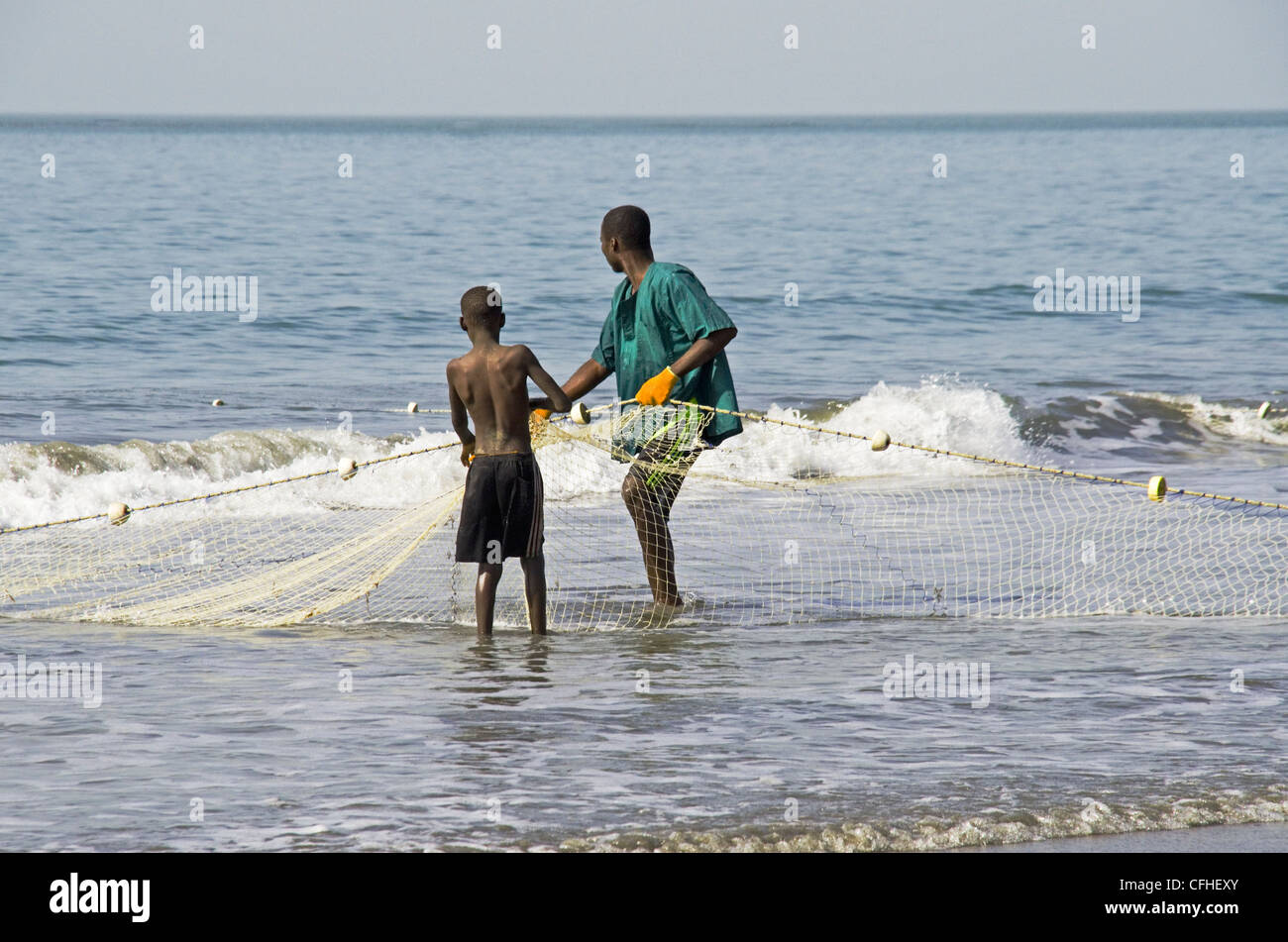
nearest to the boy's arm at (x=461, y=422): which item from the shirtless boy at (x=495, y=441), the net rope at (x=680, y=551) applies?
the shirtless boy at (x=495, y=441)

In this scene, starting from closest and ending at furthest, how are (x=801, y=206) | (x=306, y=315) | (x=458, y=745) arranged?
(x=458, y=745) < (x=306, y=315) < (x=801, y=206)

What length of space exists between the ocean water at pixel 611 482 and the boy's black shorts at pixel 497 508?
48 centimetres

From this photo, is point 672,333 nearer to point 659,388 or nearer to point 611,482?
point 659,388

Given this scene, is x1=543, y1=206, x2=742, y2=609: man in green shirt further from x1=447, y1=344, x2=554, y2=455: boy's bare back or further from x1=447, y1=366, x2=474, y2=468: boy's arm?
x1=447, y1=366, x2=474, y2=468: boy's arm

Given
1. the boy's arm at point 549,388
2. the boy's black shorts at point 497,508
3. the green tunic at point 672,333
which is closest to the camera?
the boy's arm at point 549,388

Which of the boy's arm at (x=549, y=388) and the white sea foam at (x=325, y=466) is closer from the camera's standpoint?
the boy's arm at (x=549, y=388)

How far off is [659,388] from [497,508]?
2.85 ft

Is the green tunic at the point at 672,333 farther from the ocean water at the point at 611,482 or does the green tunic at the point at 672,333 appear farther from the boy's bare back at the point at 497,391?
the ocean water at the point at 611,482

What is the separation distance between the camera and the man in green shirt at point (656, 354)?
6301 millimetres

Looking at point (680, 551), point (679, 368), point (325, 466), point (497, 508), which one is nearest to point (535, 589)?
point (497, 508)
